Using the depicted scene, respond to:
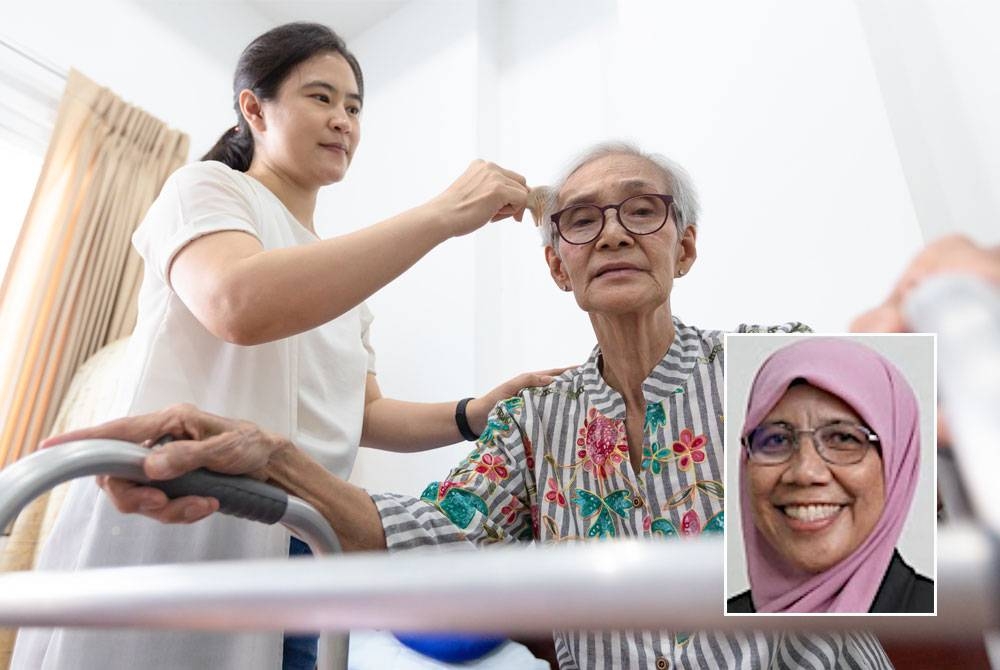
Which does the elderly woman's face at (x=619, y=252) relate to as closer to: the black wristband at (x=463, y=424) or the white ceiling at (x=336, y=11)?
the black wristband at (x=463, y=424)

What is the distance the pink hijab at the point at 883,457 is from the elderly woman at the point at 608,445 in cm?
49

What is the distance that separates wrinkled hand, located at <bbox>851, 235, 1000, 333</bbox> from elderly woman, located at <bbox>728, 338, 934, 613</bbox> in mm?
21

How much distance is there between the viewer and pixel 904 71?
0.57m

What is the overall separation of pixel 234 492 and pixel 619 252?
Answer: 1.77 ft

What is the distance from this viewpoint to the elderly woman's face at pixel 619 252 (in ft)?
3.09

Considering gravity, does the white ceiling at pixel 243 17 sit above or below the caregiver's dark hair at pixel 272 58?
above

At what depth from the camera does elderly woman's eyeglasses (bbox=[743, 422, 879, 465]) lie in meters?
0.26

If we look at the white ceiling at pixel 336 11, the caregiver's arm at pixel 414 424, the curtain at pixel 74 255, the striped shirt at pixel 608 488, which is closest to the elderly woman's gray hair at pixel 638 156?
the striped shirt at pixel 608 488

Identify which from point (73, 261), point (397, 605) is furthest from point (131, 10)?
point (397, 605)

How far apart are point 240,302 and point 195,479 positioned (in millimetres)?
229

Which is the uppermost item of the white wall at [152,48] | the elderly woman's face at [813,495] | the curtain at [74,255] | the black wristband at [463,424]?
the white wall at [152,48]

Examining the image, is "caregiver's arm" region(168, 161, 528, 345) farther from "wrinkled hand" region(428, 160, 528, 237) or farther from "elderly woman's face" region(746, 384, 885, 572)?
"elderly woman's face" region(746, 384, 885, 572)

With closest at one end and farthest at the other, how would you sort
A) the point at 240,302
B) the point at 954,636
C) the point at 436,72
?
the point at 954,636, the point at 240,302, the point at 436,72

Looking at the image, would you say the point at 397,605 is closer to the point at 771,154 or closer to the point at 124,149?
the point at 771,154
